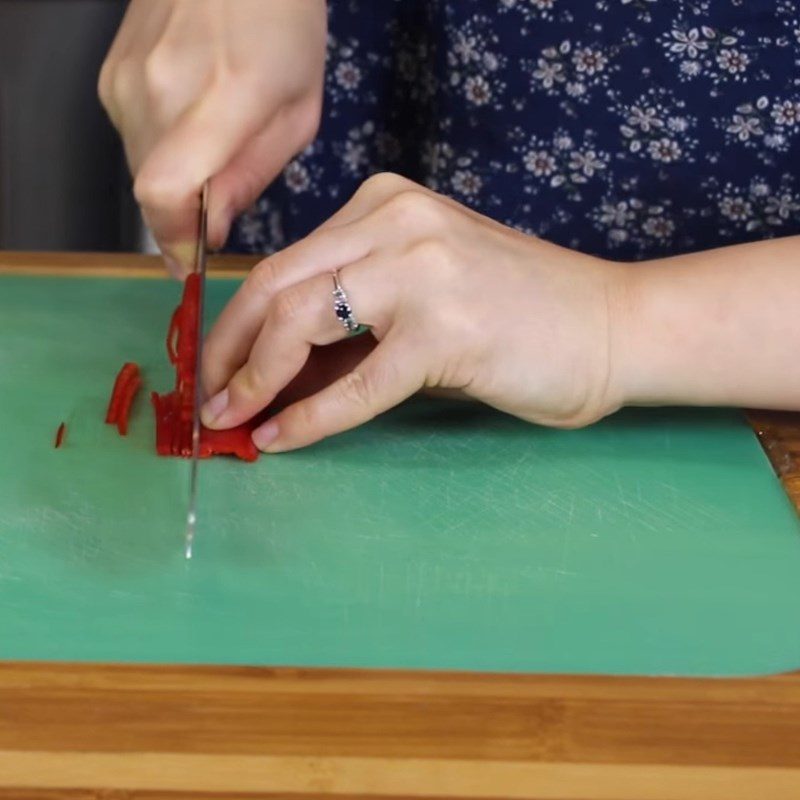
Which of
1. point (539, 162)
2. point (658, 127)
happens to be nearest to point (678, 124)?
point (658, 127)

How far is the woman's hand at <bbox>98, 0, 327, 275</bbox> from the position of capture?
0.97m

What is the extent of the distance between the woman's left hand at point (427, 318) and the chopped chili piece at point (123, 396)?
55mm

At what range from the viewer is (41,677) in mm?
625

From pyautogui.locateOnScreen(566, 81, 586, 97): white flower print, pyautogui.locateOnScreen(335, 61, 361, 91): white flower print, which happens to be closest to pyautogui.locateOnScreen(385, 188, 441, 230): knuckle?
pyautogui.locateOnScreen(566, 81, 586, 97): white flower print

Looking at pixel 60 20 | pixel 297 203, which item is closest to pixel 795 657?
pixel 297 203

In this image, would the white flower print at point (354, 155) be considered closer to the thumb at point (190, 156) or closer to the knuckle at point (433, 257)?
the thumb at point (190, 156)

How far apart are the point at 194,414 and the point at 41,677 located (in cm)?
24

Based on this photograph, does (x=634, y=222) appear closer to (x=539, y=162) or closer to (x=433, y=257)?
(x=539, y=162)

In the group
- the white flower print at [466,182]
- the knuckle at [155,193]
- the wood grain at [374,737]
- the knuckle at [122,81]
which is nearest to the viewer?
the wood grain at [374,737]

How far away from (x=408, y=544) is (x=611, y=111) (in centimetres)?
57

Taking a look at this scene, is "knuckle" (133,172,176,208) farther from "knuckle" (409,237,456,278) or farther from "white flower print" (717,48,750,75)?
"white flower print" (717,48,750,75)

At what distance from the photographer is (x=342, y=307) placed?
839 millimetres

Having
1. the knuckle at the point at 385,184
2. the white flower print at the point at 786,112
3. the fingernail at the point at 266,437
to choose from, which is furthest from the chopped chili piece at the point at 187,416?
the white flower print at the point at 786,112

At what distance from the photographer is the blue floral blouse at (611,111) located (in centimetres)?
117
